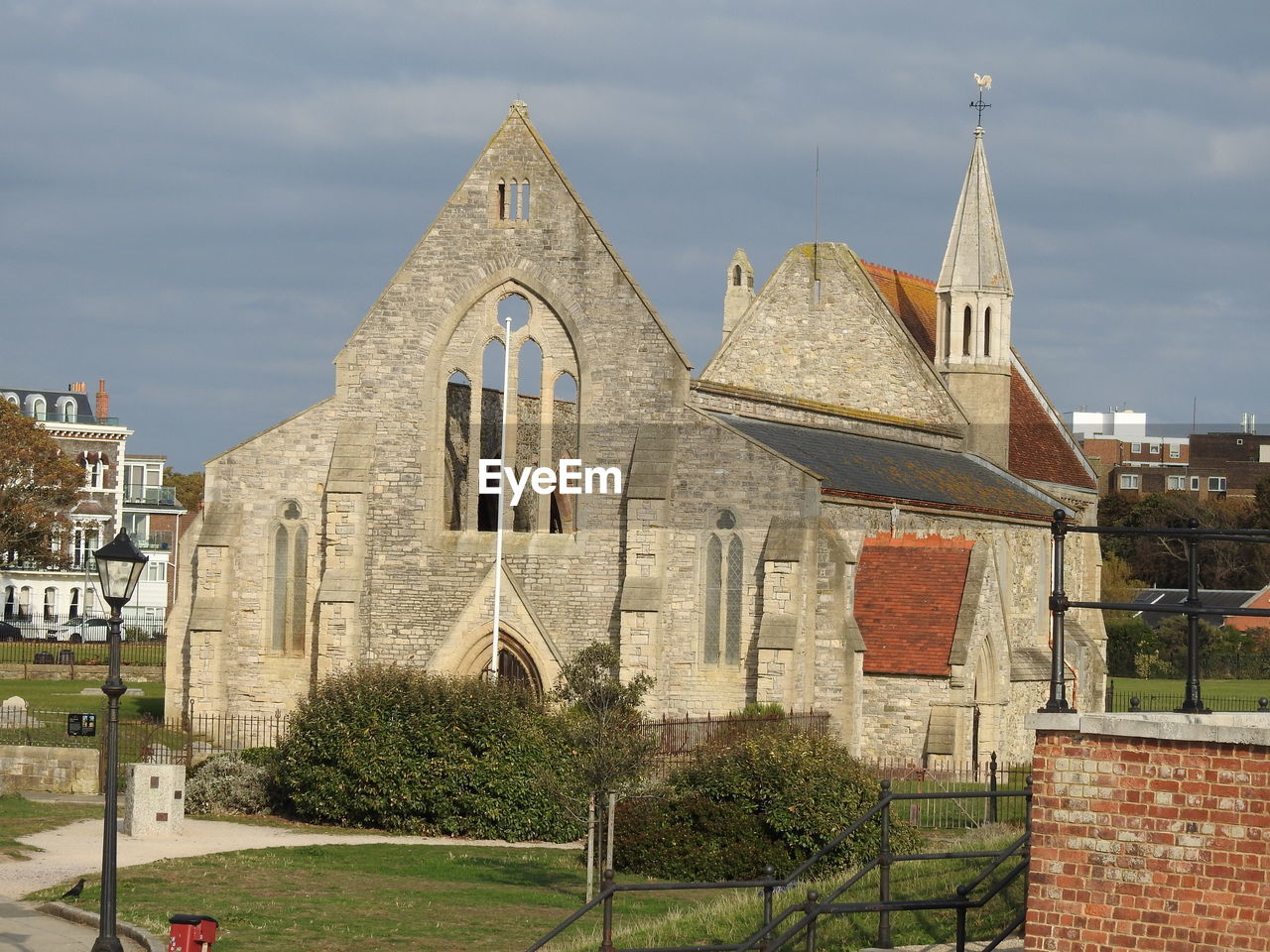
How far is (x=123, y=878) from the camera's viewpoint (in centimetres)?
2266

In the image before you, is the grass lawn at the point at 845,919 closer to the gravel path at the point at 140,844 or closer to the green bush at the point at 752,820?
the green bush at the point at 752,820

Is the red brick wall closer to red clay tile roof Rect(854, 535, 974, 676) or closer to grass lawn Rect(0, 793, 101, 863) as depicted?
grass lawn Rect(0, 793, 101, 863)

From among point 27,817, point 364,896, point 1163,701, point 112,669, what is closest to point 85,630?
point 1163,701

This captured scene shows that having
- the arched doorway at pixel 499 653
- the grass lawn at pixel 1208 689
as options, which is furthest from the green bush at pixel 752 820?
the grass lawn at pixel 1208 689

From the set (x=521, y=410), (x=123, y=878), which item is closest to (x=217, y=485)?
(x=521, y=410)

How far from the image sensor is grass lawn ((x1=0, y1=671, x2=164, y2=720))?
140ft

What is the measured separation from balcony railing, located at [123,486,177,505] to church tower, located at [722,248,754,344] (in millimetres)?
60769

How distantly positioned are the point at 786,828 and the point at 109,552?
35.8 ft

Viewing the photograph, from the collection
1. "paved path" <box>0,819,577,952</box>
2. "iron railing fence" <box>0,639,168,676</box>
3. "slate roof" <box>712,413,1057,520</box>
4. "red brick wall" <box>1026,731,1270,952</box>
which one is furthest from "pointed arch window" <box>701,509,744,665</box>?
"red brick wall" <box>1026,731,1270,952</box>

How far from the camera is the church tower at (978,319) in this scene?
164ft

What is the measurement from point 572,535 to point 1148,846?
26599 mm

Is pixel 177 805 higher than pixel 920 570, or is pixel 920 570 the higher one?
pixel 920 570

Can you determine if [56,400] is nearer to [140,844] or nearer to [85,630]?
[85,630]

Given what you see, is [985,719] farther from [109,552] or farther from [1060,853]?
[1060,853]
